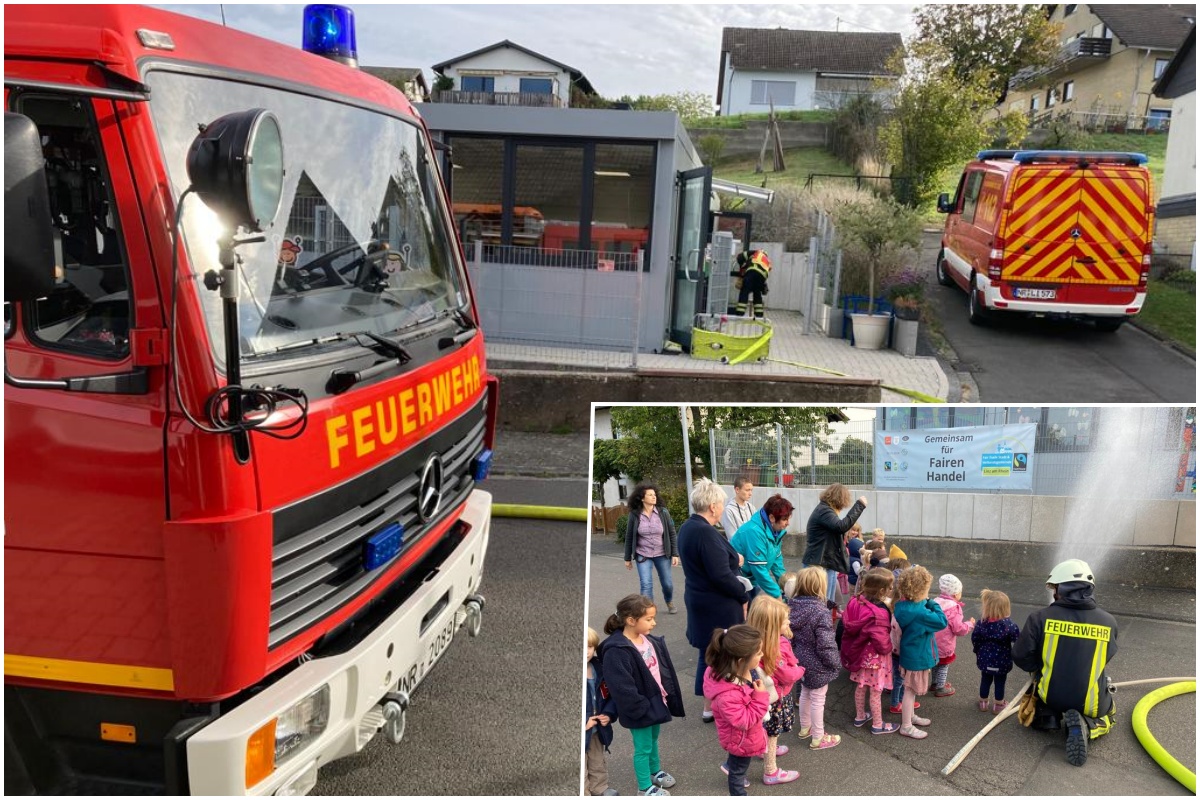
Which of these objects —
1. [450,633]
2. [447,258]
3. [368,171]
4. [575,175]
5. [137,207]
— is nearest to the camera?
[137,207]

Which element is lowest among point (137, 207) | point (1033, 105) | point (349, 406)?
point (349, 406)

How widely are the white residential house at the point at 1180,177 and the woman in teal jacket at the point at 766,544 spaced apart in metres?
22.3

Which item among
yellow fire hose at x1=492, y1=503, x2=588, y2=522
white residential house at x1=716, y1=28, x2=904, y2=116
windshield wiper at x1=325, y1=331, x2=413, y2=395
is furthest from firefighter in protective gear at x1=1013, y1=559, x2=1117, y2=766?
white residential house at x1=716, y1=28, x2=904, y2=116

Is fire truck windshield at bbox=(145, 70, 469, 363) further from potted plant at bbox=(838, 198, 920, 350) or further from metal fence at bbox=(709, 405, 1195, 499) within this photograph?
potted plant at bbox=(838, 198, 920, 350)

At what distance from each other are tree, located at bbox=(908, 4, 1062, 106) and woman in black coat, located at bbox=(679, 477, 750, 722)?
28.9 m

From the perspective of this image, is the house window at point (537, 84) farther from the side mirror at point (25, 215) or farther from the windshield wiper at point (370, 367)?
the side mirror at point (25, 215)

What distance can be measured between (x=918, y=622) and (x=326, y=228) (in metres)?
2.55

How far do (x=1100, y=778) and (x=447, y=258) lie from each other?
3.29 meters

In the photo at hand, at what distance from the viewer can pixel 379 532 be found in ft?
11.8

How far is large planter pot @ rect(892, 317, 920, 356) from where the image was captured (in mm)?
16109

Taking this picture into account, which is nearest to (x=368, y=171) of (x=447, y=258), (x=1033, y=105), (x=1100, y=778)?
(x=447, y=258)

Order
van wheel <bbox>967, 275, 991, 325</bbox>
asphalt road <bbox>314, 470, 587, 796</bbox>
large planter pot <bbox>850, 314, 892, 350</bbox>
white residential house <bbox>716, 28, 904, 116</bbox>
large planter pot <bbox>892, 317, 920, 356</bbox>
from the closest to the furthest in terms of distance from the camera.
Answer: asphalt road <bbox>314, 470, 587, 796</bbox> → large planter pot <bbox>892, 317, 920, 356</bbox> → large planter pot <bbox>850, 314, 892, 350</bbox> → van wheel <bbox>967, 275, 991, 325</bbox> → white residential house <bbox>716, 28, 904, 116</bbox>

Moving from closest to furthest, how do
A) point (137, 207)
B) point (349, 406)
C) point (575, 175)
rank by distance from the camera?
1. point (137, 207)
2. point (349, 406)
3. point (575, 175)

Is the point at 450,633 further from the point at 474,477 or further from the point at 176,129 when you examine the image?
the point at 176,129
